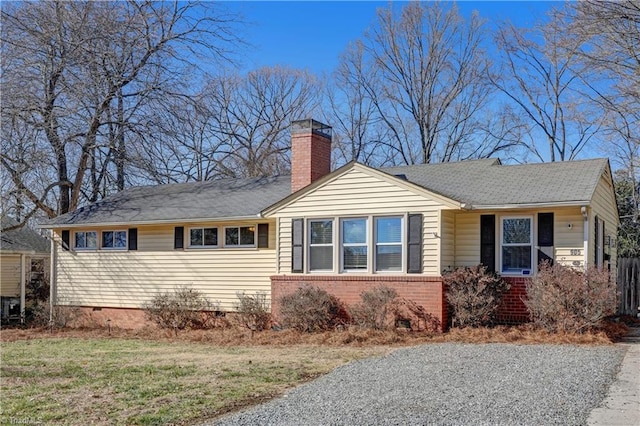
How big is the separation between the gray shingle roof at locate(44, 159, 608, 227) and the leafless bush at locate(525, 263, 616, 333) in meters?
1.66

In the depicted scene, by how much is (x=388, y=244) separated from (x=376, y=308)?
1.52m

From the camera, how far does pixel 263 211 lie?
15453mm

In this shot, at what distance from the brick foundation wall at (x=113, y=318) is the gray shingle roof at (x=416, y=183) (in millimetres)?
2639

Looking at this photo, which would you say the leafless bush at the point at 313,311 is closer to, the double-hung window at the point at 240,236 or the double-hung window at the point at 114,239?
the double-hung window at the point at 240,236

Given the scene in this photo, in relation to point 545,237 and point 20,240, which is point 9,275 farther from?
point 545,237

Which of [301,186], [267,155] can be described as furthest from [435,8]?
[301,186]

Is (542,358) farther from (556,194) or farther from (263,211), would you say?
(263,211)

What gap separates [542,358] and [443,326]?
373 centimetres

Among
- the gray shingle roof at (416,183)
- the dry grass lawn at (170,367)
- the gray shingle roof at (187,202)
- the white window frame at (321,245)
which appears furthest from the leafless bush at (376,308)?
the gray shingle roof at (187,202)

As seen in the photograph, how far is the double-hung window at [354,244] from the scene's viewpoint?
47.0ft

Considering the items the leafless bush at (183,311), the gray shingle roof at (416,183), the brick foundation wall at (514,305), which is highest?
the gray shingle roof at (416,183)

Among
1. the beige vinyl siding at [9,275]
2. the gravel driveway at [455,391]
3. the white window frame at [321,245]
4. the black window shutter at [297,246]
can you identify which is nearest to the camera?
the gravel driveway at [455,391]

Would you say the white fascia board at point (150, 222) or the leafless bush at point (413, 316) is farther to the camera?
the white fascia board at point (150, 222)

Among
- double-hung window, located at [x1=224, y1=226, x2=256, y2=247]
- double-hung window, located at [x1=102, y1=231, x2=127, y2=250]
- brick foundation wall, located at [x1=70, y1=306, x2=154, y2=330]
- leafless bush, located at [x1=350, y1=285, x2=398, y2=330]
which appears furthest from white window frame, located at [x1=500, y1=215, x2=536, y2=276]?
double-hung window, located at [x1=102, y1=231, x2=127, y2=250]
